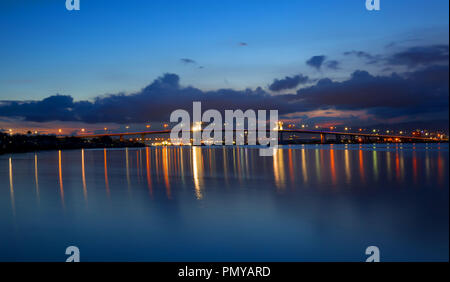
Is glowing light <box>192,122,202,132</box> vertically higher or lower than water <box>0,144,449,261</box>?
higher

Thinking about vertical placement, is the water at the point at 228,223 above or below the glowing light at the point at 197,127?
below

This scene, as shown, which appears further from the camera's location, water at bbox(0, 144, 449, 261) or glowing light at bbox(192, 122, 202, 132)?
glowing light at bbox(192, 122, 202, 132)

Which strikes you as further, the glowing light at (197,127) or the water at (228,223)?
the glowing light at (197,127)

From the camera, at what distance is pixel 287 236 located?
636 centimetres

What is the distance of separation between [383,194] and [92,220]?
26.0 feet

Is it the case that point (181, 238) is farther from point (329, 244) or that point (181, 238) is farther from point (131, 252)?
point (329, 244)

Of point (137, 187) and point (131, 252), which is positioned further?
point (137, 187)

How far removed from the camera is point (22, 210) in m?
8.91

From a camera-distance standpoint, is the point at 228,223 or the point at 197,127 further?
the point at 197,127
